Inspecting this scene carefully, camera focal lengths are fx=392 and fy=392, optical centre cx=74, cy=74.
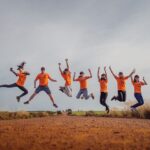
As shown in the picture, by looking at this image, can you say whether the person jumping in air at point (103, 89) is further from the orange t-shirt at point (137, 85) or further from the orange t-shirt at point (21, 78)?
the orange t-shirt at point (21, 78)

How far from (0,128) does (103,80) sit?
8.67m

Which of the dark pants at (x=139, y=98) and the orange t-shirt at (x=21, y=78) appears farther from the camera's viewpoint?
the dark pants at (x=139, y=98)

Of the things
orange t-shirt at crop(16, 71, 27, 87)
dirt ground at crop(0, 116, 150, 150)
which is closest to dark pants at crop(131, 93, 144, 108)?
orange t-shirt at crop(16, 71, 27, 87)

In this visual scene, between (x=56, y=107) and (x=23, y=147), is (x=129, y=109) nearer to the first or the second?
(x=56, y=107)

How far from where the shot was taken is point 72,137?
11.3 m

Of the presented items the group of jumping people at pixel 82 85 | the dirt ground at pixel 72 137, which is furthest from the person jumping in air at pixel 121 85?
the dirt ground at pixel 72 137

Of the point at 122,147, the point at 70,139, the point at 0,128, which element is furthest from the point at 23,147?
the point at 0,128

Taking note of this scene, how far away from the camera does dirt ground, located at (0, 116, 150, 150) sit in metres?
→ 10.2

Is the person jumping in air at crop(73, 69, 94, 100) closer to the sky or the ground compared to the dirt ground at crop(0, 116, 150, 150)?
closer to the sky

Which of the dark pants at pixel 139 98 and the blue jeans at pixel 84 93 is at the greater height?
the blue jeans at pixel 84 93

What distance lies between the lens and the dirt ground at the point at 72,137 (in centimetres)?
1018

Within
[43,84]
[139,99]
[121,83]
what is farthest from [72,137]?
[139,99]

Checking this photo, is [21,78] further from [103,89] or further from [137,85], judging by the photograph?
[137,85]

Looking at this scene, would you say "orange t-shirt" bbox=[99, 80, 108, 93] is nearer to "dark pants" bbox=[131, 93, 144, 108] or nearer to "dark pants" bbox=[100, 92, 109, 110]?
"dark pants" bbox=[100, 92, 109, 110]
